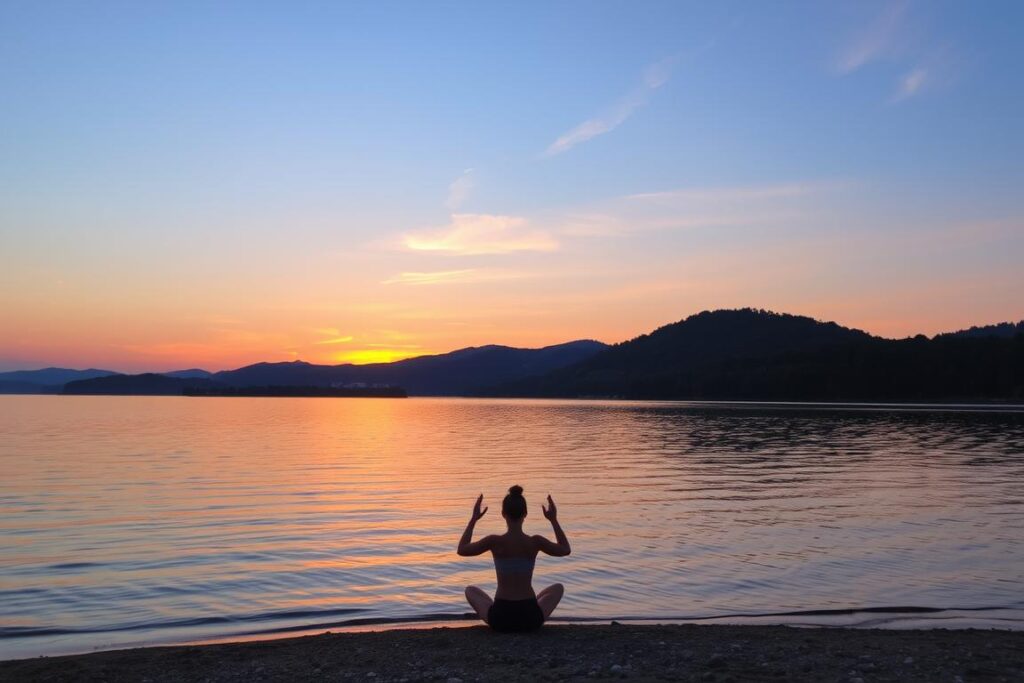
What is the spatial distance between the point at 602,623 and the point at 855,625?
4.32m

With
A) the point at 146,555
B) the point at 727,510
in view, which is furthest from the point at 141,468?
the point at 727,510

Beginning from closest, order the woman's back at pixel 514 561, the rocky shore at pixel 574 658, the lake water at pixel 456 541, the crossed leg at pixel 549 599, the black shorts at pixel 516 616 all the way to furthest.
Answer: the rocky shore at pixel 574 658 < the woman's back at pixel 514 561 < the black shorts at pixel 516 616 < the crossed leg at pixel 549 599 < the lake water at pixel 456 541

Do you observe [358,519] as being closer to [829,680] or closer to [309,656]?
[309,656]

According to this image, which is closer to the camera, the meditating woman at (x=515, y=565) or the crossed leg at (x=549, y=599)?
the meditating woman at (x=515, y=565)

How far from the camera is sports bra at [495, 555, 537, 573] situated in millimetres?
11898

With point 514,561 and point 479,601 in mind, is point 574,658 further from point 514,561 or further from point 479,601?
point 479,601

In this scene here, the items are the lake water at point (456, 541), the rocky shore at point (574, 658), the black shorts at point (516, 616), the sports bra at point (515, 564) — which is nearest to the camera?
the rocky shore at point (574, 658)

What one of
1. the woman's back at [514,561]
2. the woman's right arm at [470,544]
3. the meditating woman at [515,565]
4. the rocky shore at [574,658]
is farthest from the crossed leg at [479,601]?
the woman's right arm at [470,544]

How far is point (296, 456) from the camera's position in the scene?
52.1m

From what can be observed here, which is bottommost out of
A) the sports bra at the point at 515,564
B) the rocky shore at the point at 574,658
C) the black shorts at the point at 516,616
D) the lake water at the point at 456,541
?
the lake water at the point at 456,541

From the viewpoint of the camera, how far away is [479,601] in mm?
13023

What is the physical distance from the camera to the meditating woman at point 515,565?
11.6 m

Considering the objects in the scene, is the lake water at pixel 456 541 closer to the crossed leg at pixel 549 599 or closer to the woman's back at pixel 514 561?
the crossed leg at pixel 549 599

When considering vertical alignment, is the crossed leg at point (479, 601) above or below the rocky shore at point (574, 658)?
above
